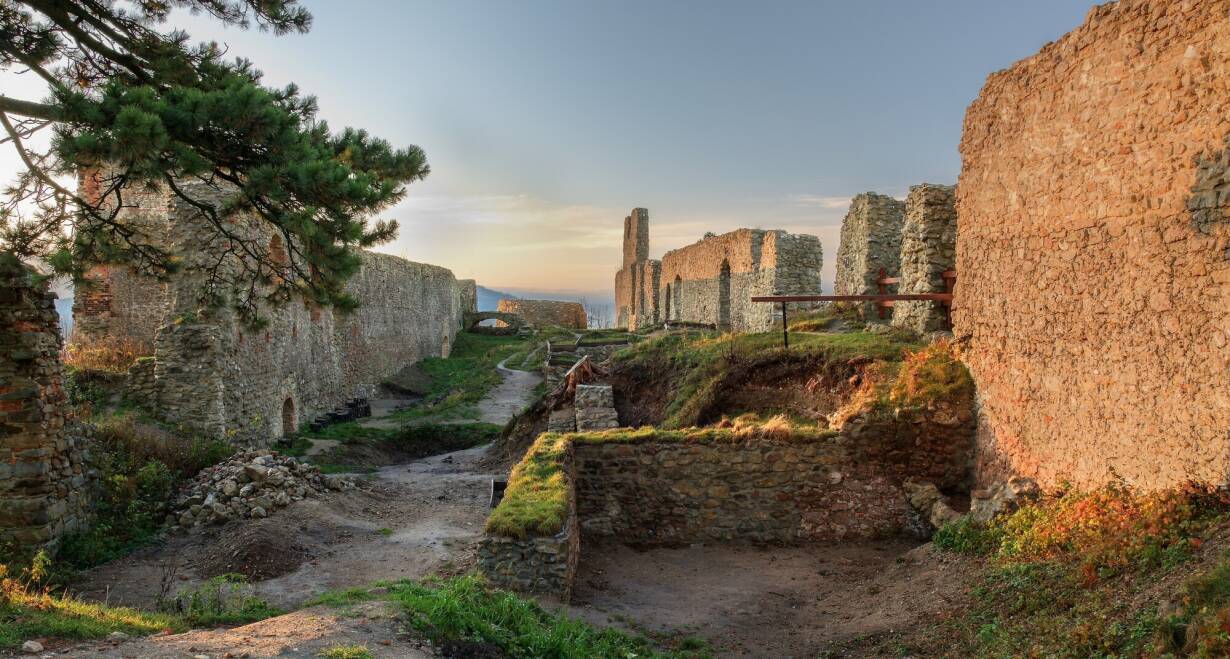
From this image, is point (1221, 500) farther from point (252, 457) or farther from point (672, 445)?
point (252, 457)

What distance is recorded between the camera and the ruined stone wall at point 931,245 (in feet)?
37.2

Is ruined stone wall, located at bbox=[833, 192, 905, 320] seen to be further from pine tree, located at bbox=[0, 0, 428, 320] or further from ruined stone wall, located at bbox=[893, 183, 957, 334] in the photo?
pine tree, located at bbox=[0, 0, 428, 320]

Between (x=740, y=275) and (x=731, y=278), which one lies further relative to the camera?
(x=731, y=278)

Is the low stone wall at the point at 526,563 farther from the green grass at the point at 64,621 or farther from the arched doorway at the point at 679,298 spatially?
the arched doorway at the point at 679,298

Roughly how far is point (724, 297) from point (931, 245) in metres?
13.2

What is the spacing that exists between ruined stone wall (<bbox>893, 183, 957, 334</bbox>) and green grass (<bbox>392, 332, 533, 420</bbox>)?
1256 cm

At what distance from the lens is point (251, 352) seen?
14781 mm

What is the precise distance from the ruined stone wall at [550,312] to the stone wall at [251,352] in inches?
893

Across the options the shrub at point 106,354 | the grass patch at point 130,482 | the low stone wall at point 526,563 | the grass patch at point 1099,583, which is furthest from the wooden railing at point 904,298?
the shrub at point 106,354

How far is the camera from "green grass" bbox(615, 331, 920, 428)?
1079 centimetres

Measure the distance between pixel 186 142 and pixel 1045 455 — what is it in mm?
9165

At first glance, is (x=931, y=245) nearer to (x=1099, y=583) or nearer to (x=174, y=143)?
(x=1099, y=583)

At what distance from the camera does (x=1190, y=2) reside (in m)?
5.33

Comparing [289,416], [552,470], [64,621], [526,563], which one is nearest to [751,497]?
[552,470]
